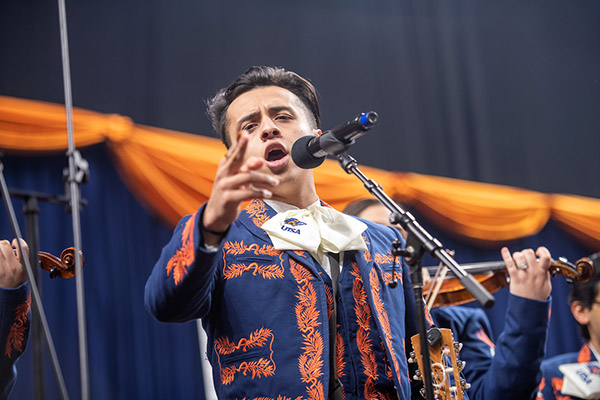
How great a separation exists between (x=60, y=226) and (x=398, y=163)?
2.20 metres

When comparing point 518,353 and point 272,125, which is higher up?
point 272,125

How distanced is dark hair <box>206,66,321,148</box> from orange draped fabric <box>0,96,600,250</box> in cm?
133

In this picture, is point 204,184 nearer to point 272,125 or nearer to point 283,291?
point 272,125

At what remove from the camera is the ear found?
2871 mm

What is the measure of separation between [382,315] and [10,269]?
101 centimetres

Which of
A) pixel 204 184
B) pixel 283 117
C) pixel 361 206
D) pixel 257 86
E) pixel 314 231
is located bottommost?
pixel 314 231

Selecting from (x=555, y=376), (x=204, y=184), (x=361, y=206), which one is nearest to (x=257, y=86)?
(x=361, y=206)

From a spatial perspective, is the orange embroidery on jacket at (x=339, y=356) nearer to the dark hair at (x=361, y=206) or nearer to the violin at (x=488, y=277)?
the violin at (x=488, y=277)

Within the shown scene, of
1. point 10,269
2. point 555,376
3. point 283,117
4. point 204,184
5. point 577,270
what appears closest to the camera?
point 10,269

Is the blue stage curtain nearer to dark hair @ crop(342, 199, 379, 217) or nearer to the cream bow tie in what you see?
dark hair @ crop(342, 199, 379, 217)

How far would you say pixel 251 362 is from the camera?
4.73 ft

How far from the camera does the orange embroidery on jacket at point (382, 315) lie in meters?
1.52

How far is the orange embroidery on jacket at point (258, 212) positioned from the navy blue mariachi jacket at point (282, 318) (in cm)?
2

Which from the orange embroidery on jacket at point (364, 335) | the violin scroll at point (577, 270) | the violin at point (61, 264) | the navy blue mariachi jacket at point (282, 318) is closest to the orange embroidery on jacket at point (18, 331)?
the violin at point (61, 264)
